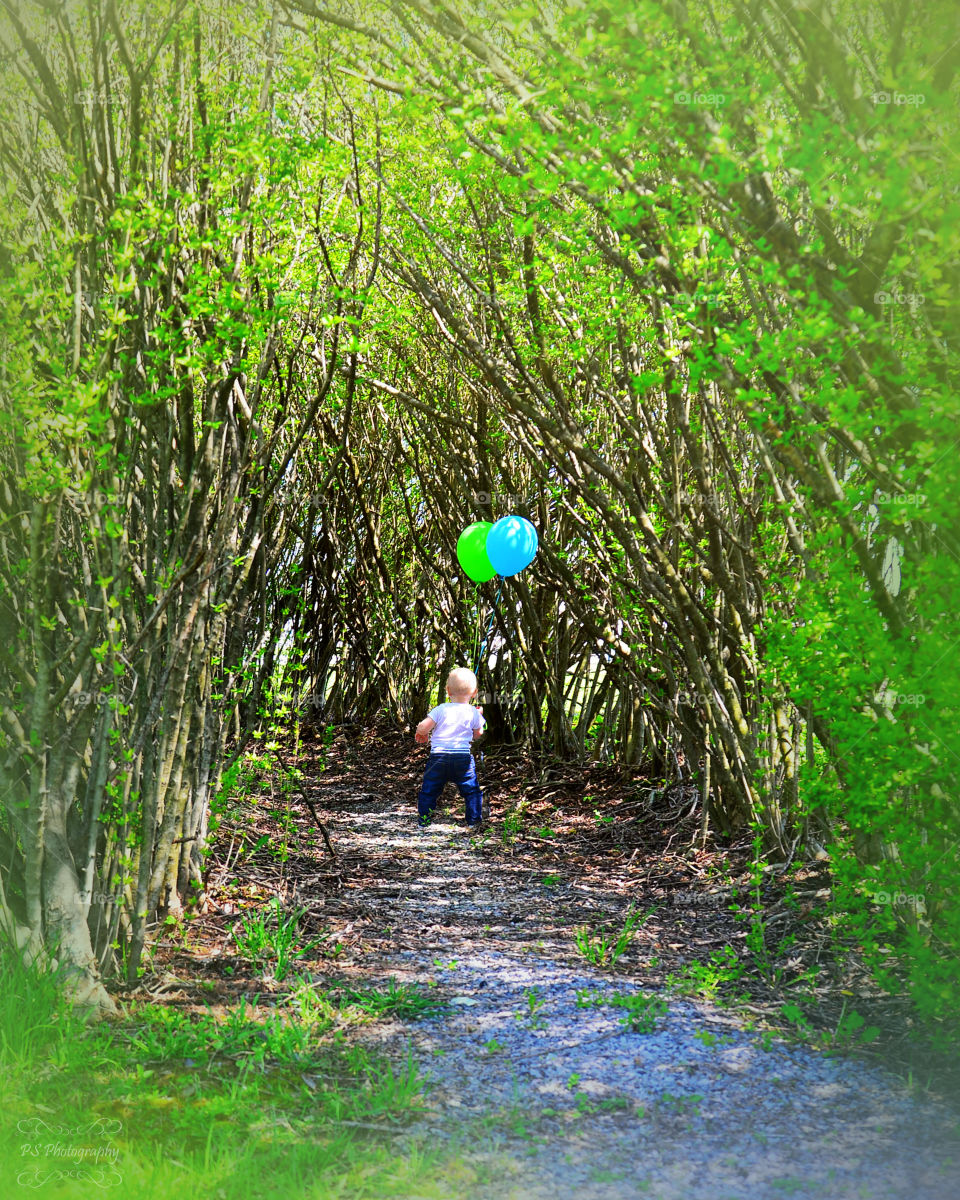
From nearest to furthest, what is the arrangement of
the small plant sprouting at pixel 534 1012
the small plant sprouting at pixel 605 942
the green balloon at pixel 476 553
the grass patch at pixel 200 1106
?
the grass patch at pixel 200 1106, the small plant sprouting at pixel 534 1012, the small plant sprouting at pixel 605 942, the green balloon at pixel 476 553

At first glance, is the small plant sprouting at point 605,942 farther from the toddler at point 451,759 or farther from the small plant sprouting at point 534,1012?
the toddler at point 451,759

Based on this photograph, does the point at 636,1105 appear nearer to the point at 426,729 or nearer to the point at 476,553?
the point at 426,729

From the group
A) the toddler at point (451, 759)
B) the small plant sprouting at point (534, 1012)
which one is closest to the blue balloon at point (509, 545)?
the toddler at point (451, 759)

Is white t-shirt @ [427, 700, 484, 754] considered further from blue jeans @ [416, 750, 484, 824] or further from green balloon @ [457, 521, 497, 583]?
green balloon @ [457, 521, 497, 583]

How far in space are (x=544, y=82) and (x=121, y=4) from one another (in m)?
1.40

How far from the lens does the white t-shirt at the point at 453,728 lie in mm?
5867

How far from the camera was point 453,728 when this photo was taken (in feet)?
19.3

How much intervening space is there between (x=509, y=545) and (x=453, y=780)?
4.98 ft

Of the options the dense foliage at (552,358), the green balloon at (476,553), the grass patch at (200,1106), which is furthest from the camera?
the green balloon at (476,553)

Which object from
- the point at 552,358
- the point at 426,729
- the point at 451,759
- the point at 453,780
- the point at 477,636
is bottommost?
the point at 453,780

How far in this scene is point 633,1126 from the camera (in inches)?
92.4

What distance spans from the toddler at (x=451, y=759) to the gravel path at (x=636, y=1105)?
7.77 ft

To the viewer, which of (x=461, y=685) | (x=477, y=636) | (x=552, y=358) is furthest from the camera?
(x=477, y=636)

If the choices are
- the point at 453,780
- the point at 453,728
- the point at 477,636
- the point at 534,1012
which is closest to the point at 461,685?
the point at 453,728
